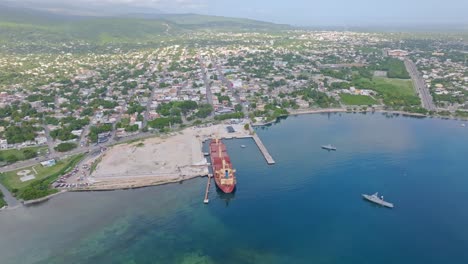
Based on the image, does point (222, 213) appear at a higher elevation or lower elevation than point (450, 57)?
lower

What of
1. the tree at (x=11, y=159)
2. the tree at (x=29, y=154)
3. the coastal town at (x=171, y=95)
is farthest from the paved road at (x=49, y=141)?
the tree at (x=11, y=159)

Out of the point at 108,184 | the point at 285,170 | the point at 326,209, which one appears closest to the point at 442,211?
the point at 326,209

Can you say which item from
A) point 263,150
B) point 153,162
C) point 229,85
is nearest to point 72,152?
point 153,162

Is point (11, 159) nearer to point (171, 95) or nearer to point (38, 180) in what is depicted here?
point (38, 180)

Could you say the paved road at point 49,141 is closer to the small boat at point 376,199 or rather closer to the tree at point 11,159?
the tree at point 11,159

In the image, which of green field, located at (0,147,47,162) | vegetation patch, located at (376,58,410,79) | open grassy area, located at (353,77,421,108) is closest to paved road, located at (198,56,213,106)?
green field, located at (0,147,47,162)

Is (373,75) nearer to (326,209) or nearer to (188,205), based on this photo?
(326,209)
